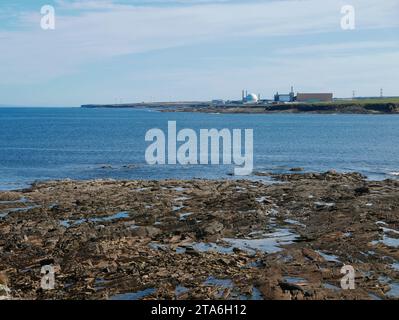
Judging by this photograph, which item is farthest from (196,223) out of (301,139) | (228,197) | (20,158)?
(301,139)

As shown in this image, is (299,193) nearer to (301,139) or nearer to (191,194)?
(191,194)

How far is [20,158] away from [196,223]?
164 feet

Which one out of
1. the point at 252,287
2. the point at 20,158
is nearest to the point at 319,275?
the point at 252,287

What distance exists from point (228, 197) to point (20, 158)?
44.8 m

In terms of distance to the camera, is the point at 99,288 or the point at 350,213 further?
the point at 350,213

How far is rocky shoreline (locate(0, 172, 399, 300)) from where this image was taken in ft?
68.4

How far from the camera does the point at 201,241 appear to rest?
2806 centimetres

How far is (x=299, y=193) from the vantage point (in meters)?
41.0

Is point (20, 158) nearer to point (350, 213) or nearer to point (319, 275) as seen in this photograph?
point (350, 213)

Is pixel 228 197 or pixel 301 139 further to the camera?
pixel 301 139

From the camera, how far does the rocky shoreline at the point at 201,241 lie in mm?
20859
